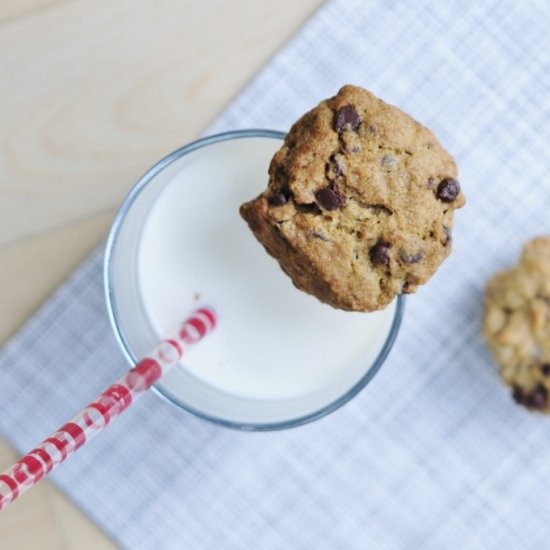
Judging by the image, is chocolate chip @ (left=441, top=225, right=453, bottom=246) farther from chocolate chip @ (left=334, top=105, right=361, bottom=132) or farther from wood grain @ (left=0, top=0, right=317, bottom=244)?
wood grain @ (left=0, top=0, right=317, bottom=244)

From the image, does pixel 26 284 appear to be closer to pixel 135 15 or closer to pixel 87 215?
pixel 87 215

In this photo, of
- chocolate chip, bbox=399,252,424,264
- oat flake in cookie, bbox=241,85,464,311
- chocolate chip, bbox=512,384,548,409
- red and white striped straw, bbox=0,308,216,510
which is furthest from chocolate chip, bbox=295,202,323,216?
chocolate chip, bbox=512,384,548,409

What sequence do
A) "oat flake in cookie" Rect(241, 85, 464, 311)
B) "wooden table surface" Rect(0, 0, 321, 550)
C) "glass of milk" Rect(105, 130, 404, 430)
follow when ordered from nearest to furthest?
"oat flake in cookie" Rect(241, 85, 464, 311) → "glass of milk" Rect(105, 130, 404, 430) → "wooden table surface" Rect(0, 0, 321, 550)

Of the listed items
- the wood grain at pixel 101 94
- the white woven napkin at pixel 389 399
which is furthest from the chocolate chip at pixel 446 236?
the wood grain at pixel 101 94

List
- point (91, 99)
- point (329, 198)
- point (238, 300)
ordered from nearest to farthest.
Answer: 1. point (329, 198)
2. point (238, 300)
3. point (91, 99)

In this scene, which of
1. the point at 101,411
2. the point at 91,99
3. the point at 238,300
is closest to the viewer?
the point at 101,411

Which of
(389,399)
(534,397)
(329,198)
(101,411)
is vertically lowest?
(101,411)

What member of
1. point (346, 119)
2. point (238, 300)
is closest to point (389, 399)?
point (238, 300)

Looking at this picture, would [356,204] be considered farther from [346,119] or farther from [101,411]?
[101,411]
